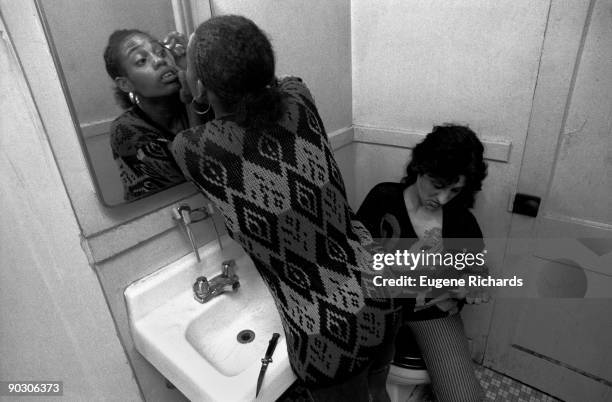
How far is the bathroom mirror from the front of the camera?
0.67 metres

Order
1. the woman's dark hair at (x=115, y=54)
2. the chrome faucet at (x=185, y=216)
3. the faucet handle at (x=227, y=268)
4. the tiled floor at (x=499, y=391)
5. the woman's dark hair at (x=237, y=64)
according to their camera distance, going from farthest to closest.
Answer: the tiled floor at (x=499, y=391)
the faucet handle at (x=227, y=268)
the chrome faucet at (x=185, y=216)
the woman's dark hair at (x=115, y=54)
the woman's dark hair at (x=237, y=64)

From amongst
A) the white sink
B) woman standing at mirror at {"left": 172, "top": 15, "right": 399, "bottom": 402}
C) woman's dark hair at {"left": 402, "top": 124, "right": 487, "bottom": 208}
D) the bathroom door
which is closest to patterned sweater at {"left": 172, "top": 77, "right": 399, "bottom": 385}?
woman standing at mirror at {"left": 172, "top": 15, "right": 399, "bottom": 402}

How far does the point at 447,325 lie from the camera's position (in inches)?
48.5

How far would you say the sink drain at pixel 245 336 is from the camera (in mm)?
972

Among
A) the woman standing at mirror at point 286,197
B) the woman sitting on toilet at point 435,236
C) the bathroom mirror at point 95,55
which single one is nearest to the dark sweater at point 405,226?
the woman sitting on toilet at point 435,236

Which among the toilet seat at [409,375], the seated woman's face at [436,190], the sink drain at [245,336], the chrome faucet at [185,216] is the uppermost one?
the chrome faucet at [185,216]

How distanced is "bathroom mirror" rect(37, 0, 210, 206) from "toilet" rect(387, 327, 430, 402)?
40.5 inches

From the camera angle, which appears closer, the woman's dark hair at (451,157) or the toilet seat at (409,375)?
the woman's dark hair at (451,157)

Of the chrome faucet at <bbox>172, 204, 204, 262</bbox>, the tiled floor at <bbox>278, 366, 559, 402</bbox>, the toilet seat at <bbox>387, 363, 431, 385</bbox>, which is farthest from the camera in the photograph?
the tiled floor at <bbox>278, 366, 559, 402</bbox>

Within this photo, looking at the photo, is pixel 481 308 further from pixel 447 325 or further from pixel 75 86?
pixel 75 86

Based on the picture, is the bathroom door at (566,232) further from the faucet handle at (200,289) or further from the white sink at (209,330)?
the faucet handle at (200,289)

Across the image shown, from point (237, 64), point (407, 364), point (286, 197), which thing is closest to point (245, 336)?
point (286, 197)

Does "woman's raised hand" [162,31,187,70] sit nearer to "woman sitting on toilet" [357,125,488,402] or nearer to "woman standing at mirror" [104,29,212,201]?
"woman standing at mirror" [104,29,212,201]

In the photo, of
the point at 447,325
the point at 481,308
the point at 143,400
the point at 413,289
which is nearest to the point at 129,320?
the point at 143,400
